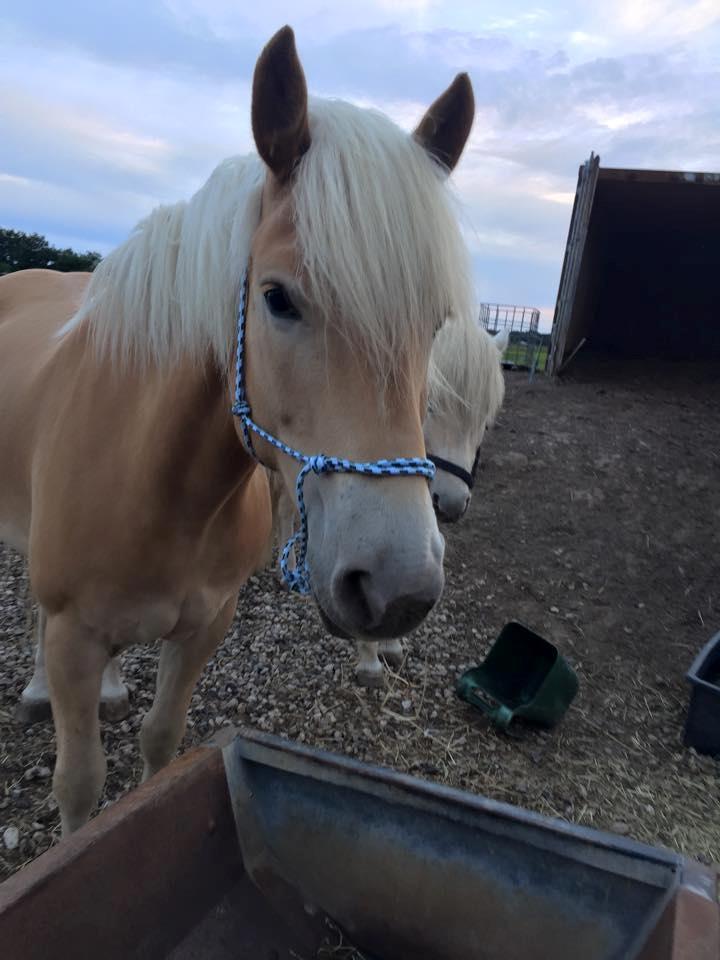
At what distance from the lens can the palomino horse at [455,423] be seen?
10.5ft

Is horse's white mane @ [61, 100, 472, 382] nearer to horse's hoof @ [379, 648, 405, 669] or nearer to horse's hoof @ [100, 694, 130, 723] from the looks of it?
horse's hoof @ [100, 694, 130, 723]

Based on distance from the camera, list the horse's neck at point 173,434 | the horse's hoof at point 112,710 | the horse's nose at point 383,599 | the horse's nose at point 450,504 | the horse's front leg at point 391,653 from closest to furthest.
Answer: the horse's nose at point 383,599 → the horse's neck at point 173,434 → the horse's hoof at point 112,710 → the horse's nose at point 450,504 → the horse's front leg at point 391,653

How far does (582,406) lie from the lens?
291 inches

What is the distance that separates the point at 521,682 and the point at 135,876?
8.42 feet

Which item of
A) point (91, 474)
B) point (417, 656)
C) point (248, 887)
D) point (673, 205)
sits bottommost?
point (417, 656)

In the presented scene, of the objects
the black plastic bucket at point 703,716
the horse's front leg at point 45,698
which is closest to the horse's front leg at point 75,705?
the horse's front leg at point 45,698

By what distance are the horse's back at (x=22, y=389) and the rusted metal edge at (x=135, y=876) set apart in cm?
121

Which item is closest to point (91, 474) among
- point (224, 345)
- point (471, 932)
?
point (224, 345)

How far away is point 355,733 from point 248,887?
1352 mm

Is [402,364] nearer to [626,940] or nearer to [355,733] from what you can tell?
[626,940]

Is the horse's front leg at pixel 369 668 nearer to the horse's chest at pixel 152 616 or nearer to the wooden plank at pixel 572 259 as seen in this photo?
the horse's chest at pixel 152 616

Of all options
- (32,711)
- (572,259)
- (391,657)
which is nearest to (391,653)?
(391,657)

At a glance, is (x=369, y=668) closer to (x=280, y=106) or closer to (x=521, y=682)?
(x=521, y=682)

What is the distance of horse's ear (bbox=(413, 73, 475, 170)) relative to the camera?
5.15 feet
